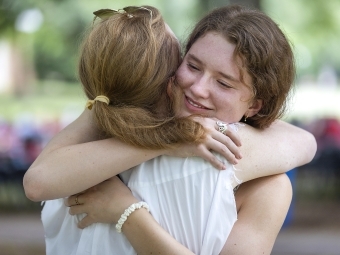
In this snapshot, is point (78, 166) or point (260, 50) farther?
point (260, 50)

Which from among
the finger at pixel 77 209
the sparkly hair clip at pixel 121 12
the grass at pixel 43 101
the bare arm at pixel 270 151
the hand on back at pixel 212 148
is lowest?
the grass at pixel 43 101

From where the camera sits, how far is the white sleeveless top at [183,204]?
2.12 meters

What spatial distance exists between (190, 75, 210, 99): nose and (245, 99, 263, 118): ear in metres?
0.24

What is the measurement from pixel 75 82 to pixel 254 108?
63.1 feet

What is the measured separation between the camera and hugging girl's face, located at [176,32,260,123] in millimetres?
2203

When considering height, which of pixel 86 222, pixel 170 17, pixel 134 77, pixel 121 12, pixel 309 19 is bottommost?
pixel 309 19

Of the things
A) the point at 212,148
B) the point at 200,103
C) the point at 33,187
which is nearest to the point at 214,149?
the point at 212,148

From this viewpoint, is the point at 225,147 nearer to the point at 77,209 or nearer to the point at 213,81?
the point at 213,81

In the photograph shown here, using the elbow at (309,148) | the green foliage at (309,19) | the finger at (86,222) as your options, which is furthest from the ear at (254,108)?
the green foliage at (309,19)

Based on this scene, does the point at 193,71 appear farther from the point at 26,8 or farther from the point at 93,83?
the point at 26,8

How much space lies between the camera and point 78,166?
210 centimetres

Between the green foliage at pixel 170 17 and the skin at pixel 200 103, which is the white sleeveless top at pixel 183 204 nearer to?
the skin at pixel 200 103

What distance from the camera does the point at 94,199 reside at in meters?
2.23

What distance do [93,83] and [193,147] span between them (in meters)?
0.44
